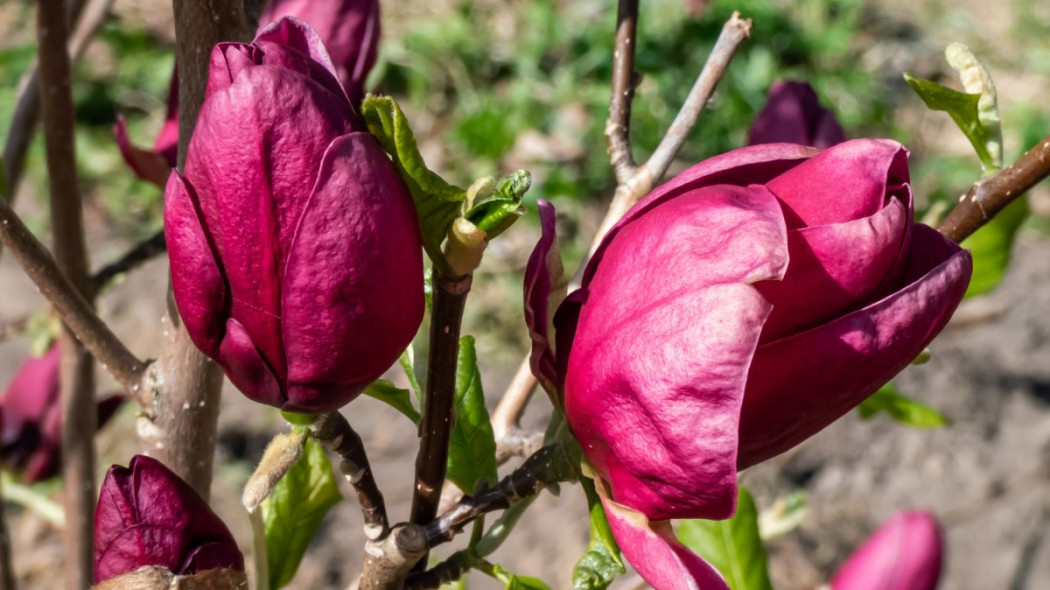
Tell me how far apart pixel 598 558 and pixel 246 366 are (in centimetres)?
19

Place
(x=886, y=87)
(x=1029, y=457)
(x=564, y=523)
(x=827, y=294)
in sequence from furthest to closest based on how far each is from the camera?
(x=886, y=87) < (x=1029, y=457) < (x=564, y=523) < (x=827, y=294)

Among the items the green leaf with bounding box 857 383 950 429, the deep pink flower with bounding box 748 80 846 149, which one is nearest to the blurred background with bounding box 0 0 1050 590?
the green leaf with bounding box 857 383 950 429

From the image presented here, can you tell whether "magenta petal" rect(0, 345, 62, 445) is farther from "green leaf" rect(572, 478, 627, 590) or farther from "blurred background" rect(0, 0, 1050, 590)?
"green leaf" rect(572, 478, 627, 590)

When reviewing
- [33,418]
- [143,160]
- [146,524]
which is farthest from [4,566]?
[146,524]

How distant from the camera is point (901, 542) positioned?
791 mm

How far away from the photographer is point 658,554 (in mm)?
491

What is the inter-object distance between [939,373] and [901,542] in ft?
5.67

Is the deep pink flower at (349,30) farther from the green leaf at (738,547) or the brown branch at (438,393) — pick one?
the green leaf at (738,547)

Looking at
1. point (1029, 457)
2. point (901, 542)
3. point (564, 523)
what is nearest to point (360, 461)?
point (901, 542)

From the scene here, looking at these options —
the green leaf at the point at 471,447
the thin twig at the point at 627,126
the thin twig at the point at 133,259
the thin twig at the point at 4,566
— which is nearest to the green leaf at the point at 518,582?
the green leaf at the point at 471,447

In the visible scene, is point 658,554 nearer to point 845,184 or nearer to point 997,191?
point 845,184

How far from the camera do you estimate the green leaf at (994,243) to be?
0.89 metres

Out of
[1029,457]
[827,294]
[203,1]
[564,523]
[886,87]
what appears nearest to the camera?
[827,294]

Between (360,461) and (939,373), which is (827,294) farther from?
(939,373)
